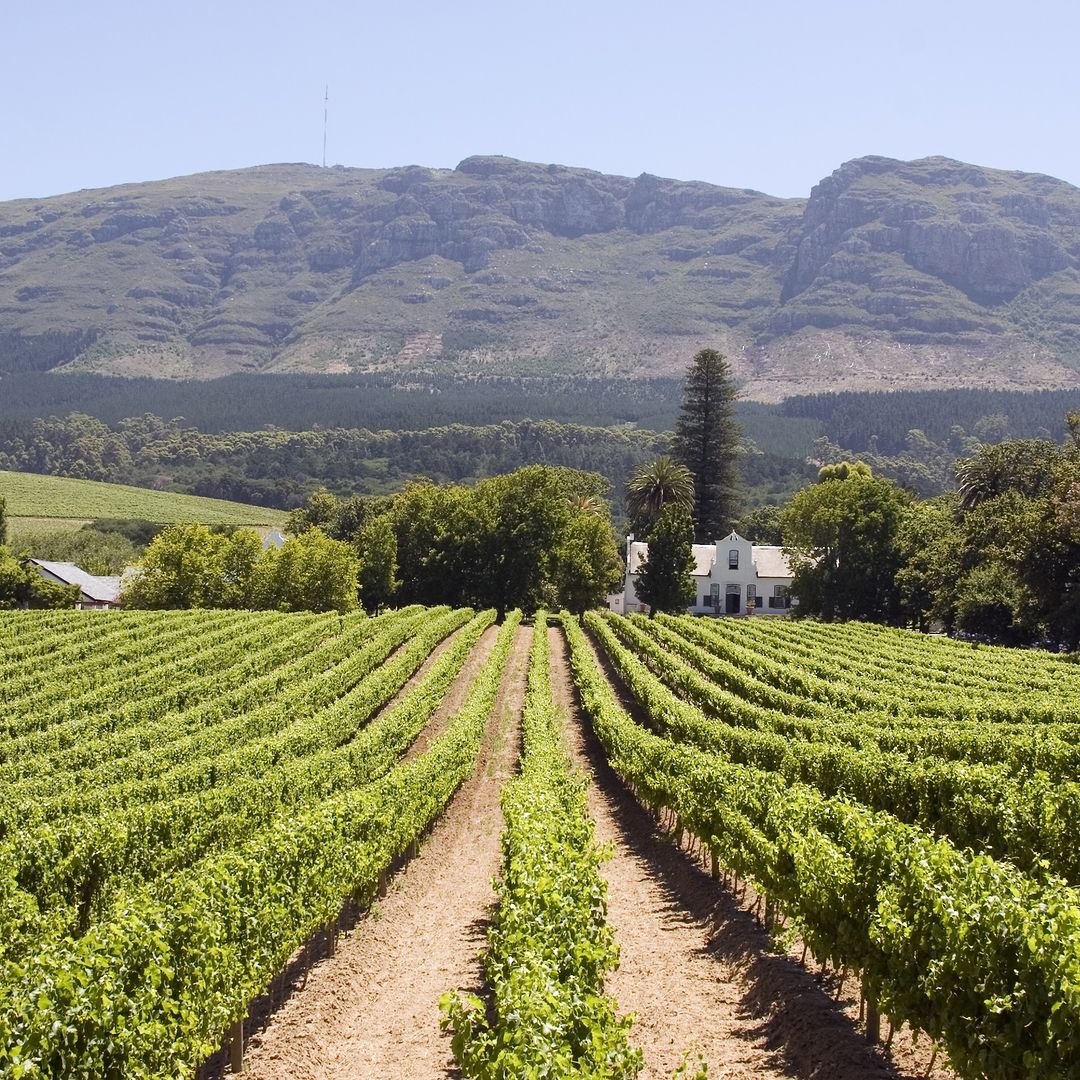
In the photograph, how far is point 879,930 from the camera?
38.9ft

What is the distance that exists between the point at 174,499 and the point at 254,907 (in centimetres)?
16619

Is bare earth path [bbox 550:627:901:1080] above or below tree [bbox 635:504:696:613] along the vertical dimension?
below

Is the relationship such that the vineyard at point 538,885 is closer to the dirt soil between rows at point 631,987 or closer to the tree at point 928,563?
the dirt soil between rows at point 631,987

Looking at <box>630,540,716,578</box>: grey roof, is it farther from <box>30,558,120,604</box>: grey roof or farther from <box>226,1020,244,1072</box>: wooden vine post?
<box>226,1020,244,1072</box>: wooden vine post

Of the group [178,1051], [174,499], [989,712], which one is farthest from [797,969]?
[174,499]

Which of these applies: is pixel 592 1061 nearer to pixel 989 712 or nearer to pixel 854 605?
pixel 989 712

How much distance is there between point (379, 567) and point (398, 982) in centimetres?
6793

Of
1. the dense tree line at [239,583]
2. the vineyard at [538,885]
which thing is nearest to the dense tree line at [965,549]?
the vineyard at [538,885]

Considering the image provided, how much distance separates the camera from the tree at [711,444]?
112562 mm

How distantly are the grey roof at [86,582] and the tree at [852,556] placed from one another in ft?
175

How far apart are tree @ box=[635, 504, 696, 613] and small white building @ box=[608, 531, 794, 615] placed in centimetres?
1252

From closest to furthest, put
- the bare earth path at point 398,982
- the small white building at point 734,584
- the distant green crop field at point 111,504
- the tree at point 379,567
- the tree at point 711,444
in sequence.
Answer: the bare earth path at point 398,982 → the tree at point 379,567 → the small white building at point 734,584 → the tree at point 711,444 → the distant green crop field at point 111,504

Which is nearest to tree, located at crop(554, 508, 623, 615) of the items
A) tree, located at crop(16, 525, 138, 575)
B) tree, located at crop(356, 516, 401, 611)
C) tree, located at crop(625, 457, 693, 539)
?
tree, located at crop(625, 457, 693, 539)

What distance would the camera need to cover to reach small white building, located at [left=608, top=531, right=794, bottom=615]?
98000 mm
